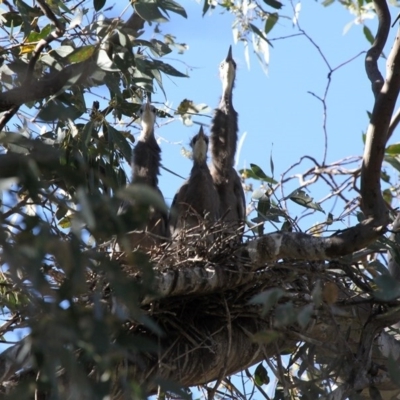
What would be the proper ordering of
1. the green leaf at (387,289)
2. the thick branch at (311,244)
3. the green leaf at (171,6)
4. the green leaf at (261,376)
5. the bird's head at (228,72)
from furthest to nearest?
the bird's head at (228,72)
the green leaf at (261,376)
the green leaf at (171,6)
the thick branch at (311,244)
the green leaf at (387,289)

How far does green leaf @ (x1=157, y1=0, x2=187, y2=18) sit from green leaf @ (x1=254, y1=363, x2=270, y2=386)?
1.42 metres

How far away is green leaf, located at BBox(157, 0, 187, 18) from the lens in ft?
9.43

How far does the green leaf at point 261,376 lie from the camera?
3.47 meters

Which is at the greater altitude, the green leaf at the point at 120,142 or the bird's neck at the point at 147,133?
the bird's neck at the point at 147,133

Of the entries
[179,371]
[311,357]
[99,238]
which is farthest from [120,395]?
[99,238]

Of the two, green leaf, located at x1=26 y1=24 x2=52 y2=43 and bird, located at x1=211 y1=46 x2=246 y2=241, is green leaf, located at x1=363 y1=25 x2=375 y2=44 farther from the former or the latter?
green leaf, located at x1=26 y1=24 x2=52 y2=43

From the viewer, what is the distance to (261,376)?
3471 millimetres

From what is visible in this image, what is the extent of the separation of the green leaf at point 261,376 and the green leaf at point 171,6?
1.42 meters

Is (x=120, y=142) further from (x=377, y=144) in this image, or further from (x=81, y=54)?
(x=377, y=144)

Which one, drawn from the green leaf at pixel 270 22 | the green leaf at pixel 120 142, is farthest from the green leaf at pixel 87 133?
the green leaf at pixel 270 22

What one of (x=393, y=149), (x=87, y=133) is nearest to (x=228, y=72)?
(x=393, y=149)

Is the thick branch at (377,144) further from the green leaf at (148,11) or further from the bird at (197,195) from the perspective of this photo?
the bird at (197,195)

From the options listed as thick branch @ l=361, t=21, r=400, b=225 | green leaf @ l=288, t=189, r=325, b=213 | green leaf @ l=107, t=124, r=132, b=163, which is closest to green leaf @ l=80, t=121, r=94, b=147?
green leaf @ l=107, t=124, r=132, b=163

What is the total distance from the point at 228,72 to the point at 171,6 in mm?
1564
